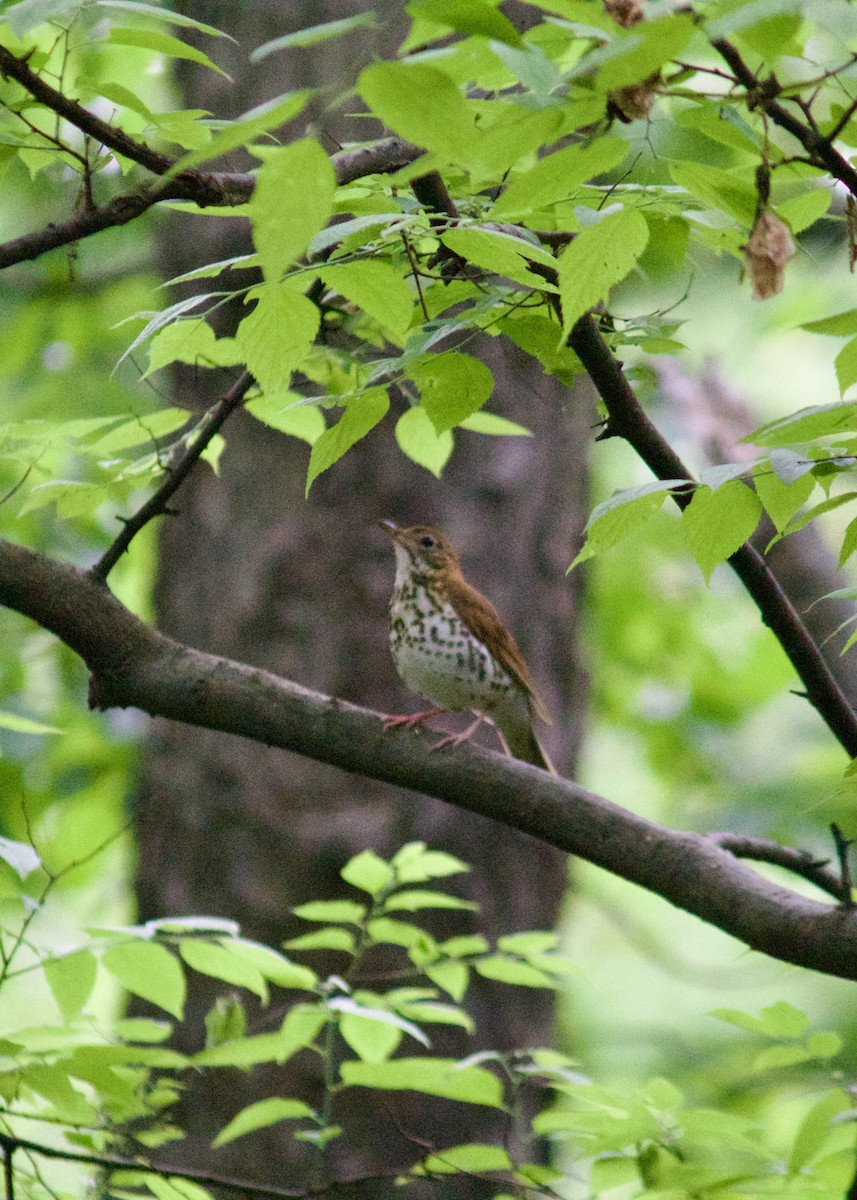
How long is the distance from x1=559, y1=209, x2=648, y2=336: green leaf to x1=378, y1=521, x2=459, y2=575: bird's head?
85.3 inches

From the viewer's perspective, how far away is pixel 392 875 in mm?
2045

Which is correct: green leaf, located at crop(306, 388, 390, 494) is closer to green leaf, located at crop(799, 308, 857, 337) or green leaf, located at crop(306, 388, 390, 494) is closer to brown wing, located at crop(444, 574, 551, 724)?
green leaf, located at crop(799, 308, 857, 337)

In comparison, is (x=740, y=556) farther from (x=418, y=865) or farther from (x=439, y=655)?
(x=439, y=655)

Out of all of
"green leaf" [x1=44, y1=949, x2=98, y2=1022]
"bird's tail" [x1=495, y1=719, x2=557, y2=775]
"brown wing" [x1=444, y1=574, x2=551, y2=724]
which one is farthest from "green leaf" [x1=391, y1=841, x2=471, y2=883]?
"bird's tail" [x1=495, y1=719, x2=557, y2=775]

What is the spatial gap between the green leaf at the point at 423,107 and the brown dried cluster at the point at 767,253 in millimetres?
302

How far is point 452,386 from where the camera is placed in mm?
1366

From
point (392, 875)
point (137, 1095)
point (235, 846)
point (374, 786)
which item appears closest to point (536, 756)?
point (374, 786)

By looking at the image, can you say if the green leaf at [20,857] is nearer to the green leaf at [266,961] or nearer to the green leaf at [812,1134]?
the green leaf at [266,961]

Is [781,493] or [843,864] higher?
[781,493]

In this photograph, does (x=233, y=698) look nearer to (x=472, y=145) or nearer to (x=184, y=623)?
(x=472, y=145)

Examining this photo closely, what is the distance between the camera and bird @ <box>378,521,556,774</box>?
10.9 ft

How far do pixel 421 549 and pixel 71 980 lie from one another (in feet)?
6.29

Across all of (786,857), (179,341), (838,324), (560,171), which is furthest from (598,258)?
(786,857)

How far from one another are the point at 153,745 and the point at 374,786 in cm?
72
